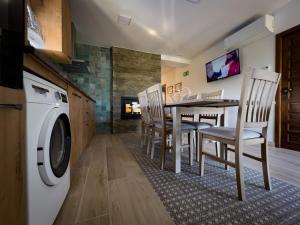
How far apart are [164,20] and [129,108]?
2.42 meters

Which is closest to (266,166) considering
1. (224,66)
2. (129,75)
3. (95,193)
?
(95,193)

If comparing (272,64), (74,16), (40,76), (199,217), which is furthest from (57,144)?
(272,64)

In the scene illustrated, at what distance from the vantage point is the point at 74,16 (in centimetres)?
279

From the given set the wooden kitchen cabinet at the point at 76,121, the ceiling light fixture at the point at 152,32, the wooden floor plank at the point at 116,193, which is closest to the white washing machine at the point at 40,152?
the wooden floor plank at the point at 116,193

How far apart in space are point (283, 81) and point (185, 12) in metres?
2.14

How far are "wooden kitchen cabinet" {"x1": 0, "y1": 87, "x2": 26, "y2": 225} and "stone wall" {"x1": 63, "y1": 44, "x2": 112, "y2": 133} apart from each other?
3.66 m

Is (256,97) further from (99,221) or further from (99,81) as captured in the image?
(99,81)

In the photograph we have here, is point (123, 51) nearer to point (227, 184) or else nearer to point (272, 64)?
point (272, 64)

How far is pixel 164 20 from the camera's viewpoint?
287cm

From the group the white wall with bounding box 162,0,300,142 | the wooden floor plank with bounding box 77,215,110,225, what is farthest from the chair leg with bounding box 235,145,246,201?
the white wall with bounding box 162,0,300,142

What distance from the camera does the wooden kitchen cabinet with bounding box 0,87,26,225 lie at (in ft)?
1.48

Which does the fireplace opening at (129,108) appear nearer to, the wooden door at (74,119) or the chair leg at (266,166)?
the wooden door at (74,119)

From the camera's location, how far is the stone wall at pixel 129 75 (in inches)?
162

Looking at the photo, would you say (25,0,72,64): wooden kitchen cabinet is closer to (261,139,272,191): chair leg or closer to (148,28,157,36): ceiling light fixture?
(148,28,157,36): ceiling light fixture
